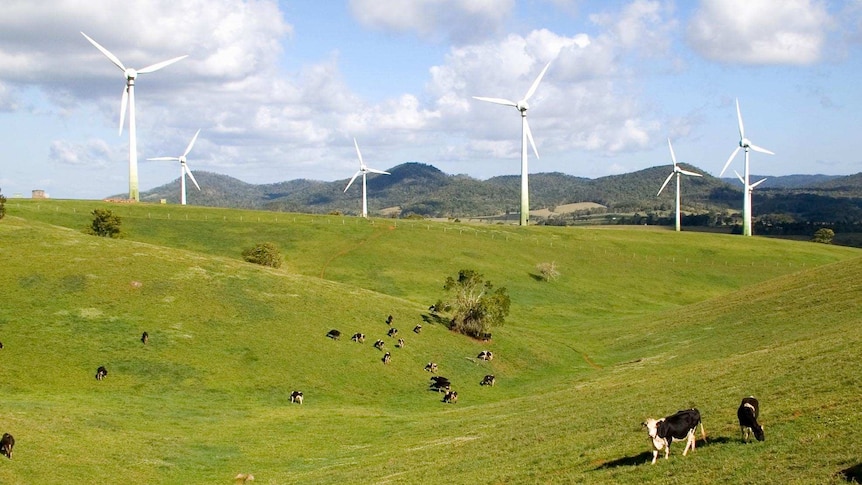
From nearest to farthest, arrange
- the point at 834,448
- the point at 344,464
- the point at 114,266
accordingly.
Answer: the point at 834,448 < the point at 344,464 < the point at 114,266

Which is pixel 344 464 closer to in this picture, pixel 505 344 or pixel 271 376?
pixel 271 376

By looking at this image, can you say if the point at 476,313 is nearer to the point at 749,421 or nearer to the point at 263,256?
the point at 263,256

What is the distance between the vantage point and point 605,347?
252ft

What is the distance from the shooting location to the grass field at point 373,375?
27531 mm

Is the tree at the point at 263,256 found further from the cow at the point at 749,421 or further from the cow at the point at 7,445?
the cow at the point at 749,421

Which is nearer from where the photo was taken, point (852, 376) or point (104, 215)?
point (852, 376)

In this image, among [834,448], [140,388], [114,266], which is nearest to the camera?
[834,448]

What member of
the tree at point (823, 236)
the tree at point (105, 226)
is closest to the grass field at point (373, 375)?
the tree at point (105, 226)

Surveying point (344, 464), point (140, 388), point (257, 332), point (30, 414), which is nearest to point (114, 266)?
point (257, 332)

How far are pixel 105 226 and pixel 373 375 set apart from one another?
60.4 meters

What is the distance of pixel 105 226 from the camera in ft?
338

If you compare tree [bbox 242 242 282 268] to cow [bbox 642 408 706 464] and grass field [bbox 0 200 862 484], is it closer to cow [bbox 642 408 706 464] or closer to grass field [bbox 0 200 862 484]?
grass field [bbox 0 200 862 484]

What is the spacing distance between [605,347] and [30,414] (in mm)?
53490

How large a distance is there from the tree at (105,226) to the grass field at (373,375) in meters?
8.50
